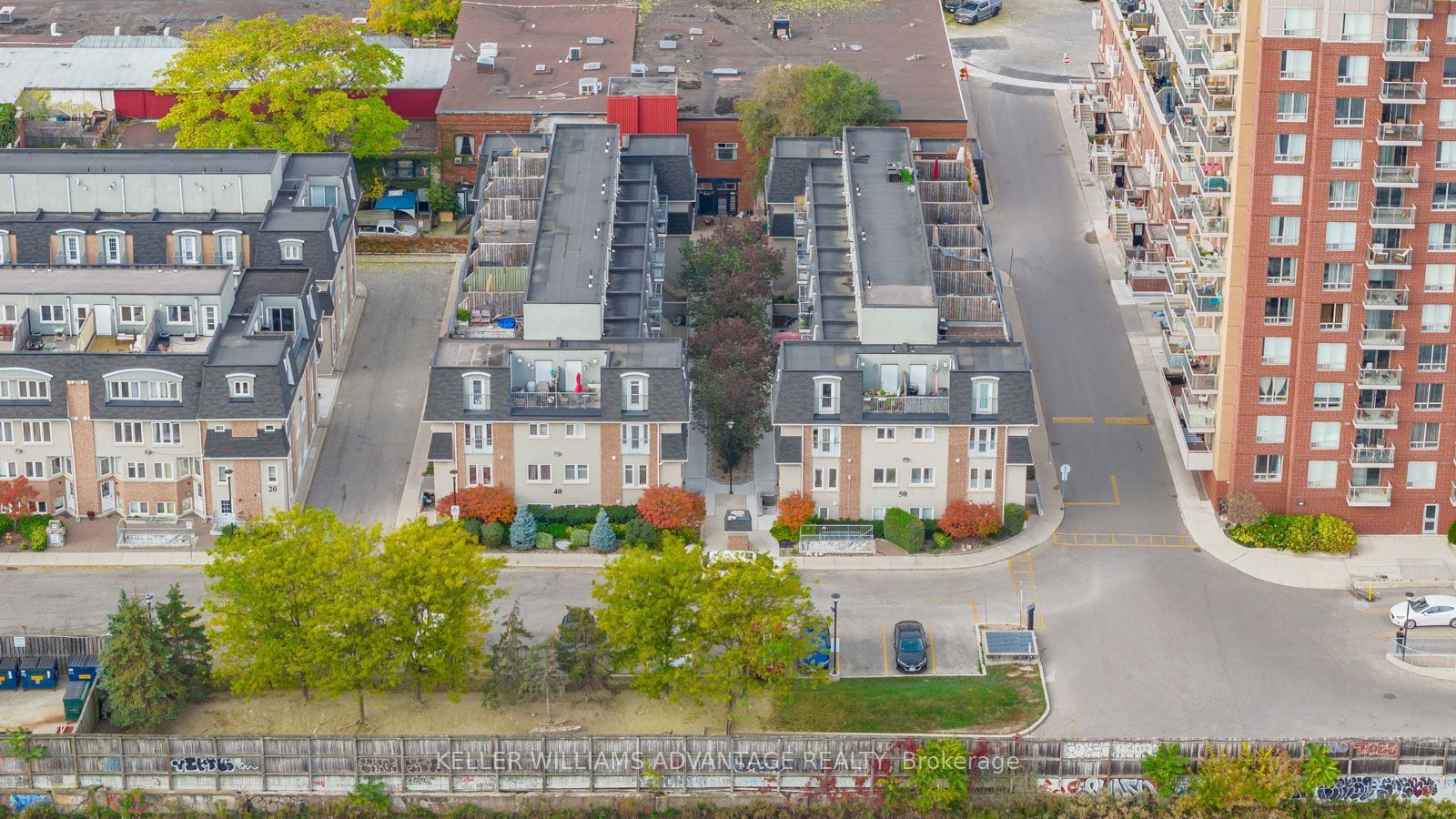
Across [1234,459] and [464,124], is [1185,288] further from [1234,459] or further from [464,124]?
[464,124]

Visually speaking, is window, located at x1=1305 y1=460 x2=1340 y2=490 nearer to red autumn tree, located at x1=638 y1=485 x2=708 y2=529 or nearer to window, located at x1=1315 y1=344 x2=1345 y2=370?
window, located at x1=1315 y1=344 x2=1345 y2=370

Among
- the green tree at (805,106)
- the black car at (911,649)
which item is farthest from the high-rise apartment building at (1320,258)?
the green tree at (805,106)

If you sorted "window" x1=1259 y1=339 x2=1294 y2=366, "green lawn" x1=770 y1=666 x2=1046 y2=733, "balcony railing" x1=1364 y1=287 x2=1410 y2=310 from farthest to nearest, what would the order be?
"window" x1=1259 y1=339 x2=1294 y2=366 < "balcony railing" x1=1364 y1=287 x2=1410 y2=310 < "green lawn" x1=770 y1=666 x2=1046 y2=733

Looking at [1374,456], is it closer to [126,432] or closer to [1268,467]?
[1268,467]

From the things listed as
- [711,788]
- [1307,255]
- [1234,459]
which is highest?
[1307,255]

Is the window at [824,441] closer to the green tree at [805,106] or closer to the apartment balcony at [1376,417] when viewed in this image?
the apartment balcony at [1376,417]

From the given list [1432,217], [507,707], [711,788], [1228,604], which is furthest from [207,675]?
[1432,217]

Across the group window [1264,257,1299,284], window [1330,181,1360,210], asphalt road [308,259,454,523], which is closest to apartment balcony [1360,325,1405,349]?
window [1264,257,1299,284]
